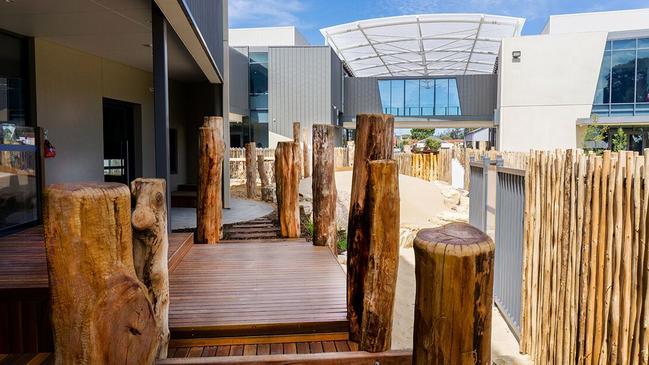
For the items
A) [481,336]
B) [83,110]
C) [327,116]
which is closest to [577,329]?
[481,336]

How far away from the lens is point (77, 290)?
5.92 ft

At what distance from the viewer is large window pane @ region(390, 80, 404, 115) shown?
3134cm

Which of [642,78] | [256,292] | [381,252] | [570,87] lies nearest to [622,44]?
[642,78]

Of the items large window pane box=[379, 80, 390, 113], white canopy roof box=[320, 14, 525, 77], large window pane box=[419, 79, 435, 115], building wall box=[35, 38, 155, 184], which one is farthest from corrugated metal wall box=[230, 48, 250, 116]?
building wall box=[35, 38, 155, 184]

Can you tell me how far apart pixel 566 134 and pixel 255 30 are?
21.1m

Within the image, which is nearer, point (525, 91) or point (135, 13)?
point (135, 13)

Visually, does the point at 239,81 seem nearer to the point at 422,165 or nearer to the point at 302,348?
the point at 422,165

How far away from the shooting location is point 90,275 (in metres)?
1.81

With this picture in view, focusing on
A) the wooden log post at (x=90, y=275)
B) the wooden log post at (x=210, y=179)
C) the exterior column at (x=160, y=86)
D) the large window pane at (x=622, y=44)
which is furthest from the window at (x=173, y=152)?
the large window pane at (x=622, y=44)

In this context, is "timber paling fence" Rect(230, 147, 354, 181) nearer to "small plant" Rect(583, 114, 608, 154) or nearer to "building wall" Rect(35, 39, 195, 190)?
"building wall" Rect(35, 39, 195, 190)

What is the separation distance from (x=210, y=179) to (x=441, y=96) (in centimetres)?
2635

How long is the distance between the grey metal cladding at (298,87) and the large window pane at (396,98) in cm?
578

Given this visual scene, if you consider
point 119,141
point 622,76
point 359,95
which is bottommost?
point 119,141

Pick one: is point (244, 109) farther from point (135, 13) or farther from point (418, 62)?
point (135, 13)
